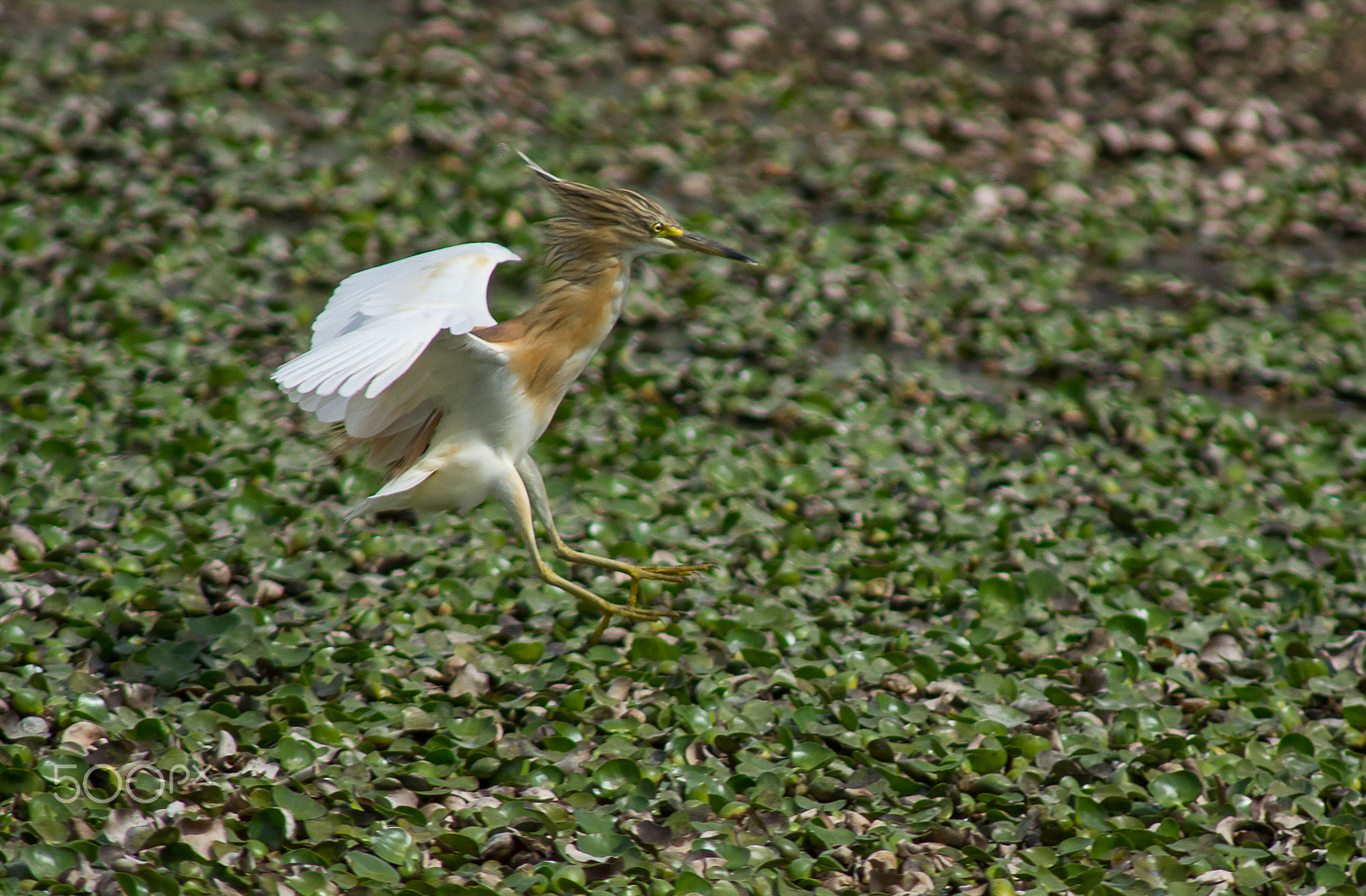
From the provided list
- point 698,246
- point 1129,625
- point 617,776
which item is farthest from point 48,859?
point 1129,625

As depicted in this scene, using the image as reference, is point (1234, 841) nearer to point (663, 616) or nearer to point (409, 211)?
point (663, 616)

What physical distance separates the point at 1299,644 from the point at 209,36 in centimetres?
639

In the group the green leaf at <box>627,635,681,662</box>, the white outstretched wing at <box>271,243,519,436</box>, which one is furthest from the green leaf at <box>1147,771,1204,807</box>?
the white outstretched wing at <box>271,243,519,436</box>

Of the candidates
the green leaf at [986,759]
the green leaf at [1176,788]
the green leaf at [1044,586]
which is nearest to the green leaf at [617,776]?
the green leaf at [986,759]

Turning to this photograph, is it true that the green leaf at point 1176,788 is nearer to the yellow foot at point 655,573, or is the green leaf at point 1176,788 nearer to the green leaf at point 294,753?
the yellow foot at point 655,573

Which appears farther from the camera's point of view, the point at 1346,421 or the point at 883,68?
the point at 883,68

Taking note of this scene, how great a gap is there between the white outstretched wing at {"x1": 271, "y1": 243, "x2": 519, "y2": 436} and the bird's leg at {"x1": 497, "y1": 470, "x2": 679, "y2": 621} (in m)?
0.35

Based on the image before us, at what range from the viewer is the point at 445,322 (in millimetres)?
3117

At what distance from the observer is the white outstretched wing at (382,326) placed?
9.79 ft

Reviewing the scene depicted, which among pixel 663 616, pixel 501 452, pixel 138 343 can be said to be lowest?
pixel 138 343

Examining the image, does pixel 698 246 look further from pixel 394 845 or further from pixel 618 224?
pixel 394 845

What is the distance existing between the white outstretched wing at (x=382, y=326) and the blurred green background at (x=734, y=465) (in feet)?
2.06

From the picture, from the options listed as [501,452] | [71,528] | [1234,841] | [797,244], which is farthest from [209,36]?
[1234,841]

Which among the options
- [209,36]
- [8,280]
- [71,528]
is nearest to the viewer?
[71,528]
